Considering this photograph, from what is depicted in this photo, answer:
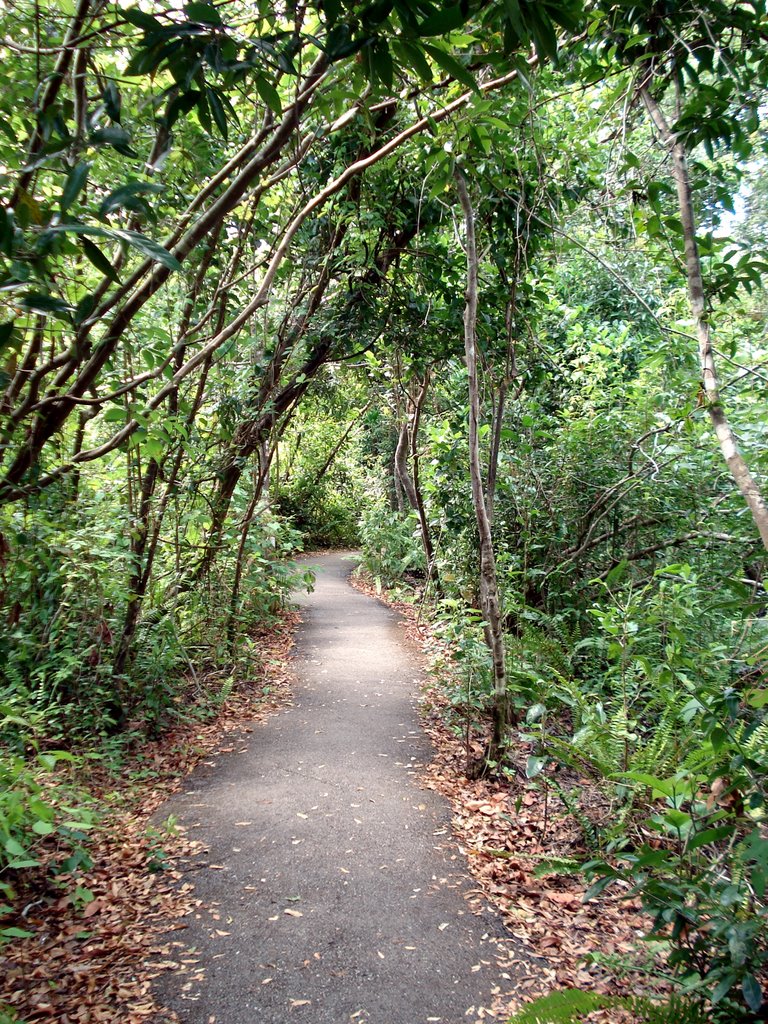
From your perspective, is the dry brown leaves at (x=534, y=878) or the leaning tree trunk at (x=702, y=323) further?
the dry brown leaves at (x=534, y=878)

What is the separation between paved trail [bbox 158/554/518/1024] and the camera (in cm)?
288

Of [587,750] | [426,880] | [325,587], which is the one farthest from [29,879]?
[325,587]

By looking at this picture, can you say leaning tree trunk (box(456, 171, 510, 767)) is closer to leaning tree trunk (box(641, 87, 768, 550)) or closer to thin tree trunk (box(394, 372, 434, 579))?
leaning tree trunk (box(641, 87, 768, 550))

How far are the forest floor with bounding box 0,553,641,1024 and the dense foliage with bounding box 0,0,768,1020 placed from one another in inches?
17.4

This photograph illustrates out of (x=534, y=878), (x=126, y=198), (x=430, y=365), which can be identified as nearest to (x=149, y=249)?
(x=126, y=198)

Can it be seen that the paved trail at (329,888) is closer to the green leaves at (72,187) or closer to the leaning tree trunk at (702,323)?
the leaning tree trunk at (702,323)

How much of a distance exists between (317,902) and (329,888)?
0.15m

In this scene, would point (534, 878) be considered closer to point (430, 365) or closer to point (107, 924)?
point (107, 924)

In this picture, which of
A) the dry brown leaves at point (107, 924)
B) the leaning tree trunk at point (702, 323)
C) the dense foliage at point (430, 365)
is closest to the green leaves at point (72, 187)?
the dense foliage at point (430, 365)

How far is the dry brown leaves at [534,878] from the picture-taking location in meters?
3.08

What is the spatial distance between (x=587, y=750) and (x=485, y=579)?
152cm

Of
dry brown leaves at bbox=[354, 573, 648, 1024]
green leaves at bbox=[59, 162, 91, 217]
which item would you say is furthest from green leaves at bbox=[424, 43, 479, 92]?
dry brown leaves at bbox=[354, 573, 648, 1024]

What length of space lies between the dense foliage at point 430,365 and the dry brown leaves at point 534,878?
11.0 inches

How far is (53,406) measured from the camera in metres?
3.00
